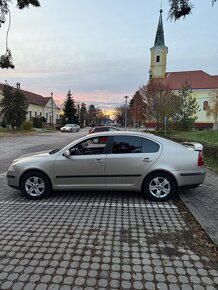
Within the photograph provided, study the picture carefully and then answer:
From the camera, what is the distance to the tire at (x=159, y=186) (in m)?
6.38

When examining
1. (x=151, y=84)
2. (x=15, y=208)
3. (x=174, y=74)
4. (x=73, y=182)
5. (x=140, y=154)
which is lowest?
(x=15, y=208)

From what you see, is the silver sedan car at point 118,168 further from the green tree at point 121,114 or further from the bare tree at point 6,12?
the green tree at point 121,114

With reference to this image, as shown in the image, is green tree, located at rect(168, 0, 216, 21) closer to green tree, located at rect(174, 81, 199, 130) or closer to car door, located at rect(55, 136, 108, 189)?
car door, located at rect(55, 136, 108, 189)

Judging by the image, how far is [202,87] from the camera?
7462 centimetres

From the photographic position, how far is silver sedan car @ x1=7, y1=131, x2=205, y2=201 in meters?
6.37

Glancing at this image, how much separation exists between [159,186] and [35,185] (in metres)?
2.82

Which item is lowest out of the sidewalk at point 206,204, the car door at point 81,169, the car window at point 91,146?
the sidewalk at point 206,204

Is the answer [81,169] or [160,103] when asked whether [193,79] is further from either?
[81,169]

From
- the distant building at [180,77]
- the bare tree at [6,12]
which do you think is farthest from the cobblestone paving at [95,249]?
the distant building at [180,77]

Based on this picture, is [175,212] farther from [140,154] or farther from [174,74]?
[174,74]

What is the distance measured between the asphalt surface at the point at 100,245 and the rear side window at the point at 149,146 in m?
1.13

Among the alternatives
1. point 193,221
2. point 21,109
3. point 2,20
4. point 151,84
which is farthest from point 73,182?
point 151,84

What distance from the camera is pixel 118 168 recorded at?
640cm

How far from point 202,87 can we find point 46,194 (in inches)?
2927
